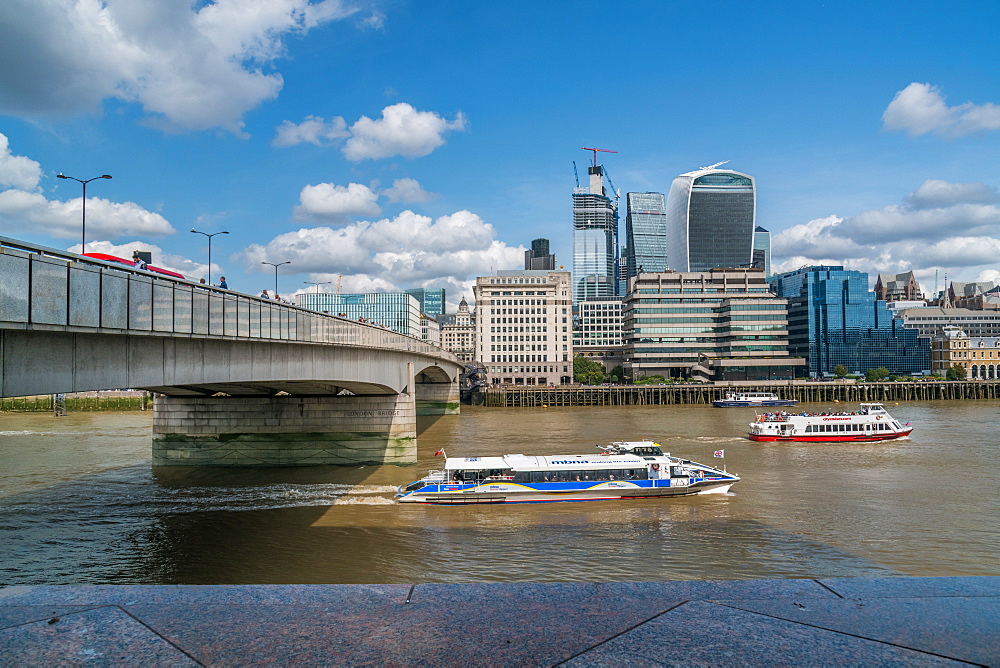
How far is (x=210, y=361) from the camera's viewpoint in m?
19.7

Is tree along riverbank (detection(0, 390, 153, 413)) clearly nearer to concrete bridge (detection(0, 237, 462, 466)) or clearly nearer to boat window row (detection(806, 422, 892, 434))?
concrete bridge (detection(0, 237, 462, 466))

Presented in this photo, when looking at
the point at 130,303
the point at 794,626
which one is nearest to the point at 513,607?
the point at 794,626

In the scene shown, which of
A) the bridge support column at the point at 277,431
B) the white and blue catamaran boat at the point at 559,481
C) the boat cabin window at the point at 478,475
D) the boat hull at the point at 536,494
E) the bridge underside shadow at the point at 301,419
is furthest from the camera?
the bridge support column at the point at 277,431

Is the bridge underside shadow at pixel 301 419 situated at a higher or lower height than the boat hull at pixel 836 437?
higher

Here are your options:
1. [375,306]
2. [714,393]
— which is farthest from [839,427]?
[375,306]

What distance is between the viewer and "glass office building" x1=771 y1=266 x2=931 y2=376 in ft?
517

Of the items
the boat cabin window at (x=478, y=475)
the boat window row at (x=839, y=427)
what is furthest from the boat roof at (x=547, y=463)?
the boat window row at (x=839, y=427)

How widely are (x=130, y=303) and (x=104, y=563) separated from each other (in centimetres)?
1000

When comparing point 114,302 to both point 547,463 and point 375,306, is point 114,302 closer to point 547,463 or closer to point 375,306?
point 547,463

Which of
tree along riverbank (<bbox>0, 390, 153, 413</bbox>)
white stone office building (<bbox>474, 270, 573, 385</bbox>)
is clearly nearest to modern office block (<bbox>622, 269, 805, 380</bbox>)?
white stone office building (<bbox>474, 270, 573, 385</bbox>)

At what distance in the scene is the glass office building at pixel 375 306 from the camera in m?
180

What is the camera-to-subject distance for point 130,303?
49.0 ft

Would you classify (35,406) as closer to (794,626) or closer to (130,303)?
(130,303)

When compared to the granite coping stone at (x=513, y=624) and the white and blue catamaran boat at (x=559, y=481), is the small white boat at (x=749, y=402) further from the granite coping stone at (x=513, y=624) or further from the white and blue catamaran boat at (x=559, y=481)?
the granite coping stone at (x=513, y=624)
